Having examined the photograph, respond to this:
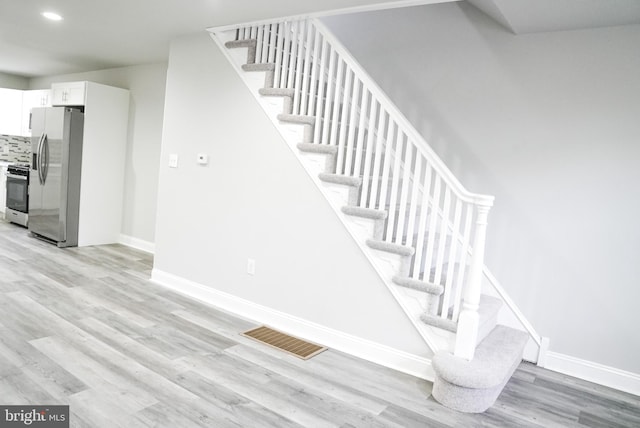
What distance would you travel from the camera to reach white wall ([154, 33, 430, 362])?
9.99 feet

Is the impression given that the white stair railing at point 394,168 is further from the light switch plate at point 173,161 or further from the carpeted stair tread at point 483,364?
the light switch plate at point 173,161

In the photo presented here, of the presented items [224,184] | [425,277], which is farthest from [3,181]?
[425,277]

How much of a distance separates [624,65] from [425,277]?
1923 mm

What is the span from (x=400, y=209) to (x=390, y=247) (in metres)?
0.26

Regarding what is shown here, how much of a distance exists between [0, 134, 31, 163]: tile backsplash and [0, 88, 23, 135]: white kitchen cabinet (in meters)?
0.62

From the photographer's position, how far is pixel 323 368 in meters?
2.76

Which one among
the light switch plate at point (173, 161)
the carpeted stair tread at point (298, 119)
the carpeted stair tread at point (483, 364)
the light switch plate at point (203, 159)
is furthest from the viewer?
the light switch plate at point (173, 161)

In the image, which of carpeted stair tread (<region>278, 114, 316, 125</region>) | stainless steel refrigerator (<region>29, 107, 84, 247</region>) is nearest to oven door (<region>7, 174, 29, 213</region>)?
stainless steel refrigerator (<region>29, 107, 84, 247</region>)

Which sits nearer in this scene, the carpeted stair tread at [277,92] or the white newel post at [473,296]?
the white newel post at [473,296]

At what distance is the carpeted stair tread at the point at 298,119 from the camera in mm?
3244

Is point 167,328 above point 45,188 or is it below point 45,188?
below

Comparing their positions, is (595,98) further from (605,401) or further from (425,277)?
(605,401)

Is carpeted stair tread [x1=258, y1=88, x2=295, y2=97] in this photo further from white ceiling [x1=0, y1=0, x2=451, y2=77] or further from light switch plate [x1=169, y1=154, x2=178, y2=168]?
light switch plate [x1=169, y1=154, x2=178, y2=168]

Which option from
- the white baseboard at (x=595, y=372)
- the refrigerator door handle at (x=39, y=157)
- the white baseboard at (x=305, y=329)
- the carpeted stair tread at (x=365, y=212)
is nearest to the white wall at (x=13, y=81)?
the refrigerator door handle at (x=39, y=157)
